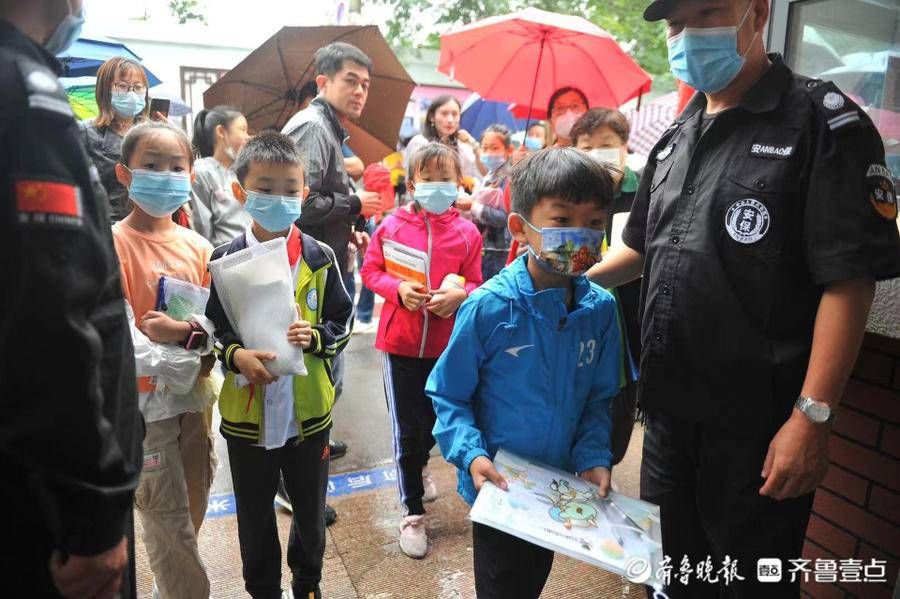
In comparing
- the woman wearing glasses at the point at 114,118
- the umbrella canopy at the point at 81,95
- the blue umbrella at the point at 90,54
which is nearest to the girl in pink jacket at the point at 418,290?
the woman wearing glasses at the point at 114,118

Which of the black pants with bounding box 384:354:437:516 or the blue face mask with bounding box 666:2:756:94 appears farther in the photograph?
the black pants with bounding box 384:354:437:516

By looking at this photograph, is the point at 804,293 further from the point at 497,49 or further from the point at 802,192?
the point at 497,49

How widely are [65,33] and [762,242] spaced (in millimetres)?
1636

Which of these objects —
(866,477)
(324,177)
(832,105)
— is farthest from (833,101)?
(324,177)

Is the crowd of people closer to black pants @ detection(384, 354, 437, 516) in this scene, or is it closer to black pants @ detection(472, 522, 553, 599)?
black pants @ detection(472, 522, 553, 599)

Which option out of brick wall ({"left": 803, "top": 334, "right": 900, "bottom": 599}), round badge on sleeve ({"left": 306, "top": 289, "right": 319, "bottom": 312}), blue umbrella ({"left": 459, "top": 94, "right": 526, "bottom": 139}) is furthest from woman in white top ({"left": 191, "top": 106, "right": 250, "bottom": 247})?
blue umbrella ({"left": 459, "top": 94, "right": 526, "bottom": 139})

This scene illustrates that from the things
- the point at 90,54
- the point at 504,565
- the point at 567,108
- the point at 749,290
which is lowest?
the point at 504,565

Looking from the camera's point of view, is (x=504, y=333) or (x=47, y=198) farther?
→ (x=504, y=333)

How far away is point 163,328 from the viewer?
2.13 metres

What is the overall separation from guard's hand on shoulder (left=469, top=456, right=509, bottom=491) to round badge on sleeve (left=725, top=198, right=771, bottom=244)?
2.89ft

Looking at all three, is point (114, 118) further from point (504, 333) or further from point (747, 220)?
point (747, 220)

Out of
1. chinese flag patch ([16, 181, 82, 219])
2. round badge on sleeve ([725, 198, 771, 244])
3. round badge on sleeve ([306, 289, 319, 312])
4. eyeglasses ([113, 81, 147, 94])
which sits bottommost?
round badge on sleeve ([306, 289, 319, 312])

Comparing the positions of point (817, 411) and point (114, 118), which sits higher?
point (114, 118)

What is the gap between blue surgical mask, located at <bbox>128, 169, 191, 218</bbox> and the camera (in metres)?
2.23
